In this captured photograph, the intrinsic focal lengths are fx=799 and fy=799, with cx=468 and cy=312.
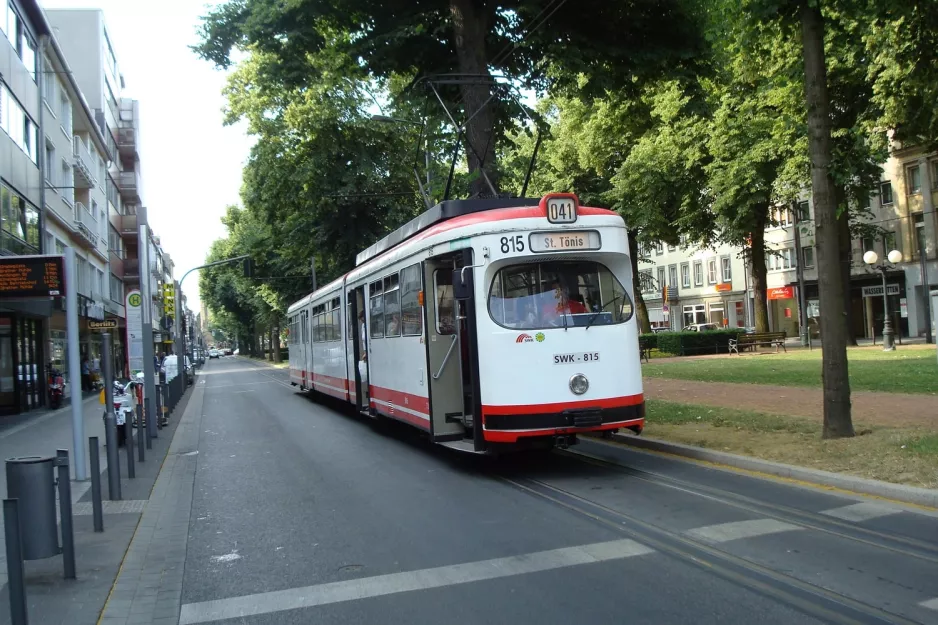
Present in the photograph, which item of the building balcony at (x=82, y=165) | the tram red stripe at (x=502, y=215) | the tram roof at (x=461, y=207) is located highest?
the building balcony at (x=82, y=165)

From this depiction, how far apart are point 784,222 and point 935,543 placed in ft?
164

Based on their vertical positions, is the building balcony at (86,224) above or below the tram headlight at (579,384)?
above

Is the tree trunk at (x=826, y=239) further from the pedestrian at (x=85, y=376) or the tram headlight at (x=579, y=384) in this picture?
the pedestrian at (x=85, y=376)

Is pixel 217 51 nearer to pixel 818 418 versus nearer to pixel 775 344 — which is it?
pixel 818 418

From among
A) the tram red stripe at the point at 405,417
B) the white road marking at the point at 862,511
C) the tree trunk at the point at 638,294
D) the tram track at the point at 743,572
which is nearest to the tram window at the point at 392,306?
the tram red stripe at the point at 405,417

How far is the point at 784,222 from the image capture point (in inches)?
2060

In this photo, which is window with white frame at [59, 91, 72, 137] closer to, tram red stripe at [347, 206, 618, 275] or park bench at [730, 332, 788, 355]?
tram red stripe at [347, 206, 618, 275]

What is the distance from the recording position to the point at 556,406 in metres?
9.08

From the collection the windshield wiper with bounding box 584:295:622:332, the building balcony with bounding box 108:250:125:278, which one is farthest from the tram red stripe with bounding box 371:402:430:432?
the building balcony with bounding box 108:250:125:278

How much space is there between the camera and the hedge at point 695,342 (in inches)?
1448

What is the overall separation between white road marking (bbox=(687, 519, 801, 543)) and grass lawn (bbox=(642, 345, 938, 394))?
10305mm

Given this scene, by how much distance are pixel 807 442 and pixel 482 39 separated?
31.1ft

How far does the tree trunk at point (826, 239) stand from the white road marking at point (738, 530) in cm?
367

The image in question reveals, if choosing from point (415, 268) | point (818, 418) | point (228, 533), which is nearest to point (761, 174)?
point (818, 418)
